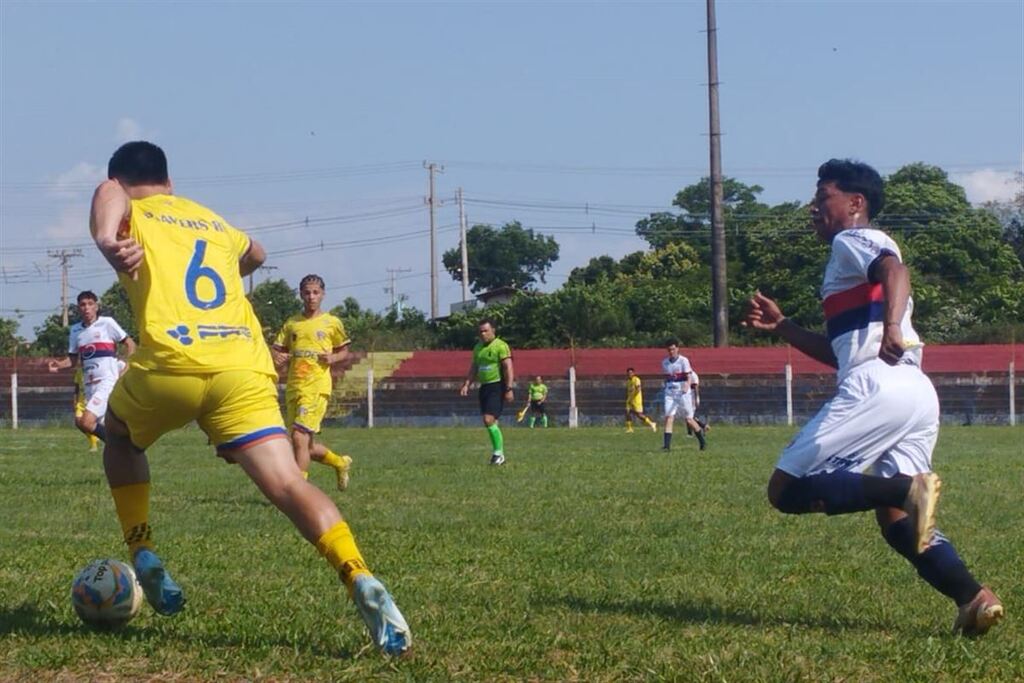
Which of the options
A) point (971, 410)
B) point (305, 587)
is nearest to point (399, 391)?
point (971, 410)

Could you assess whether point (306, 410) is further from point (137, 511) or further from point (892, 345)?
point (892, 345)

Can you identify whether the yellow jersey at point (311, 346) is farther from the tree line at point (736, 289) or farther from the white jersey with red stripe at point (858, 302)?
the tree line at point (736, 289)

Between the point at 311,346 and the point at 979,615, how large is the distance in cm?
826

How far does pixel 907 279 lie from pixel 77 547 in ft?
16.5

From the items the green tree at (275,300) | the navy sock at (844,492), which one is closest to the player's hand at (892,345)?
the navy sock at (844,492)

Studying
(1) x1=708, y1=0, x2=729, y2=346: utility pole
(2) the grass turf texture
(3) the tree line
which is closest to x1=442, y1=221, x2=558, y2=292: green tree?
(3) the tree line

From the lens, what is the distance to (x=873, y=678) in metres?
4.77

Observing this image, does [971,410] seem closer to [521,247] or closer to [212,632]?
[212,632]

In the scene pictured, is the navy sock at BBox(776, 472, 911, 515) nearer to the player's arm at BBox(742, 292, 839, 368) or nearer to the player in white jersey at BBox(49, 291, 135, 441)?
the player's arm at BBox(742, 292, 839, 368)

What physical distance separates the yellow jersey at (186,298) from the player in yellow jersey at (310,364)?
23.9ft

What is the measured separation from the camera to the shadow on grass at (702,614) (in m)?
5.81

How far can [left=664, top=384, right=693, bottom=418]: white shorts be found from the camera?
78.0ft

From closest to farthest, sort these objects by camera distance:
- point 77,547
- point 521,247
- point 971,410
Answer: point 77,547
point 971,410
point 521,247

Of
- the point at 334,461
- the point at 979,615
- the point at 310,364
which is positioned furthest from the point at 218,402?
the point at 310,364
